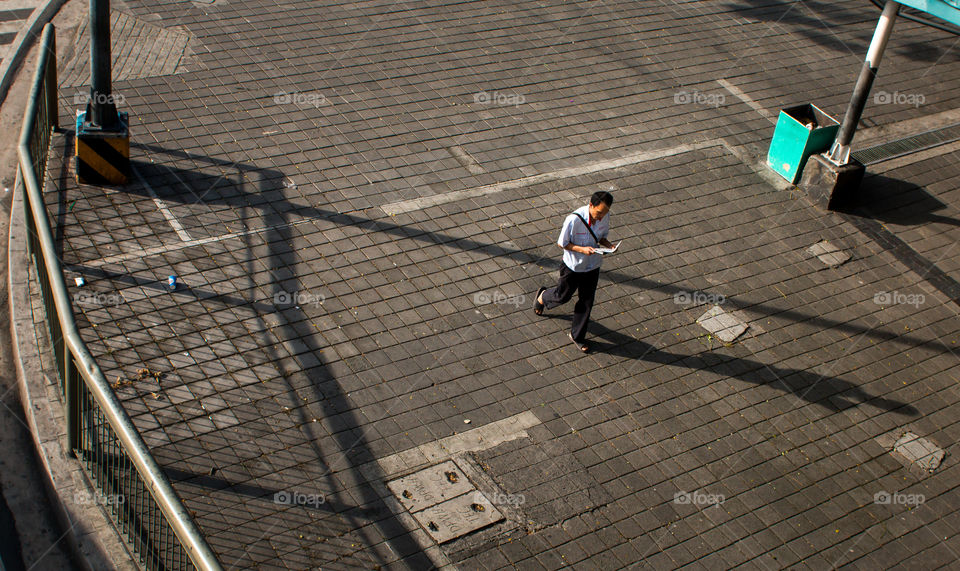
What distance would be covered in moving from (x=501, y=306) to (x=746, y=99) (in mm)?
6500

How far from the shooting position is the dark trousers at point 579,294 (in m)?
8.77

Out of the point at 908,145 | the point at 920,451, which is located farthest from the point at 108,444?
the point at 908,145

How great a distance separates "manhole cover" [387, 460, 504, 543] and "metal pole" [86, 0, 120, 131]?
220 inches

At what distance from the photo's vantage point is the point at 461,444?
8.04m

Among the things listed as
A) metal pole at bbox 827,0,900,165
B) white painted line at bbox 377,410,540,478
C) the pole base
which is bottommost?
white painted line at bbox 377,410,540,478

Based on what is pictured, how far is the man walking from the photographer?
8.46m

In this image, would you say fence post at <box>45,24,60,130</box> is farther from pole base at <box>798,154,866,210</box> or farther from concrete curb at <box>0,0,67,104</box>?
pole base at <box>798,154,866,210</box>

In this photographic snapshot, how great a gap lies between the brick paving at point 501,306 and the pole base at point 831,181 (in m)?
0.24

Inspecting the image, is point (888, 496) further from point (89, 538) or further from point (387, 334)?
point (89, 538)

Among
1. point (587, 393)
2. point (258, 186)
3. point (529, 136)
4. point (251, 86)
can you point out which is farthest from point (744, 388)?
point (251, 86)

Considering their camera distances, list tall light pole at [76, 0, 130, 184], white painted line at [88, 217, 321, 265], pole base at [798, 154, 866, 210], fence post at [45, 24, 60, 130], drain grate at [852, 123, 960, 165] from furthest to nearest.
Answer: drain grate at [852, 123, 960, 165], pole base at [798, 154, 866, 210], fence post at [45, 24, 60, 130], tall light pole at [76, 0, 130, 184], white painted line at [88, 217, 321, 265]

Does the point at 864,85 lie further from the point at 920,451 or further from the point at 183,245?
the point at 183,245

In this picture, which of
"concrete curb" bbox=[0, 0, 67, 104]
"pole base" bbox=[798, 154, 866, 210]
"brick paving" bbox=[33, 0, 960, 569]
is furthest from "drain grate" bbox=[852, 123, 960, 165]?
"concrete curb" bbox=[0, 0, 67, 104]

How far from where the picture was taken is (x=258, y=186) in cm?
1072
